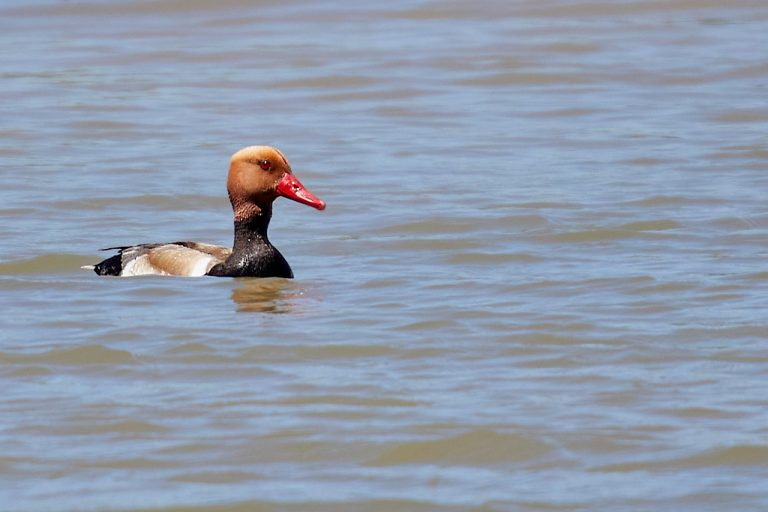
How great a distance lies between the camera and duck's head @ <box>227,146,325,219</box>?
417 inches

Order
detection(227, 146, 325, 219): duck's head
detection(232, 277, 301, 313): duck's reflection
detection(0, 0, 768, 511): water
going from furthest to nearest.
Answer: detection(227, 146, 325, 219): duck's head < detection(232, 277, 301, 313): duck's reflection < detection(0, 0, 768, 511): water

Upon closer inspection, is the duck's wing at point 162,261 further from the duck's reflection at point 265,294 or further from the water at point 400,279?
the duck's reflection at point 265,294

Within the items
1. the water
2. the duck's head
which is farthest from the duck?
the water

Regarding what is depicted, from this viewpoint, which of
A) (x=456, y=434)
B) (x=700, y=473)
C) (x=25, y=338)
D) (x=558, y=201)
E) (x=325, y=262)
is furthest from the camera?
(x=558, y=201)

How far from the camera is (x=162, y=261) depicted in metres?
10.6

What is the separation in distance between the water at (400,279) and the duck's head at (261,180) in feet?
1.57

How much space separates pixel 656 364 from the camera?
318 inches

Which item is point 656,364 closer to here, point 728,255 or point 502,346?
point 502,346

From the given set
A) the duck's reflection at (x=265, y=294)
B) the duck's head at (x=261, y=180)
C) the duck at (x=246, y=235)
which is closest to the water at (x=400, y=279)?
the duck's reflection at (x=265, y=294)

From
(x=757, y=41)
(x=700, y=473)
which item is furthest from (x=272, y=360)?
(x=757, y=41)

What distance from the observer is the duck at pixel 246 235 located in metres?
10.5

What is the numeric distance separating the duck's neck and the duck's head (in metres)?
0.06

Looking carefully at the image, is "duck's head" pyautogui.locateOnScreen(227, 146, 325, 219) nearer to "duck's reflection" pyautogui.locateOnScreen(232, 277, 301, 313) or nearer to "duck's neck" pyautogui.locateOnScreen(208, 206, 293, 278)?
"duck's neck" pyautogui.locateOnScreen(208, 206, 293, 278)

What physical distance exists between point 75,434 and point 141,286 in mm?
3194
